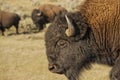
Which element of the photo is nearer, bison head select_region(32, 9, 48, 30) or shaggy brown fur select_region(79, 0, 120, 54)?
shaggy brown fur select_region(79, 0, 120, 54)

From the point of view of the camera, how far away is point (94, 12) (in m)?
6.89

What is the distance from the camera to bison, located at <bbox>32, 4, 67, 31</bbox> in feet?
82.9

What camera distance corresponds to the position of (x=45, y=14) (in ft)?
86.9

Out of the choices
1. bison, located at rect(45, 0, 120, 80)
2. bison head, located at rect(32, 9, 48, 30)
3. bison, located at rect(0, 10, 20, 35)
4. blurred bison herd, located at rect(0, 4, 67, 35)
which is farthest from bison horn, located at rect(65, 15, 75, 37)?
bison head, located at rect(32, 9, 48, 30)

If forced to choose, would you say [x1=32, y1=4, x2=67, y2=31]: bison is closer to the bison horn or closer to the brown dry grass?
the brown dry grass

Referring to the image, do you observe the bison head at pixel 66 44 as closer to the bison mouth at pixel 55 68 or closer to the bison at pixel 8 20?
the bison mouth at pixel 55 68

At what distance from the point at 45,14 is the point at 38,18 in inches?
37.0

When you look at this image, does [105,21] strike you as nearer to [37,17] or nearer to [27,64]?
[27,64]

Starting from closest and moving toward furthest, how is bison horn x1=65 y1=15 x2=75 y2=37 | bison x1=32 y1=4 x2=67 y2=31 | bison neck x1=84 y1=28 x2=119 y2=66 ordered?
bison horn x1=65 y1=15 x2=75 y2=37 < bison neck x1=84 y1=28 x2=119 y2=66 < bison x1=32 y1=4 x2=67 y2=31

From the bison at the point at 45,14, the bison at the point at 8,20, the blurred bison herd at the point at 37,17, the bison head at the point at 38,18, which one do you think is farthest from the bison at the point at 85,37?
the bison at the point at 45,14

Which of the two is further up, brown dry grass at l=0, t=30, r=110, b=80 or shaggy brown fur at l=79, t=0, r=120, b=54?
shaggy brown fur at l=79, t=0, r=120, b=54

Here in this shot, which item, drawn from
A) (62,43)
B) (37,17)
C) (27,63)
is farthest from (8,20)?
(62,43)

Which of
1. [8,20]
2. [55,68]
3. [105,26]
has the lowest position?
[8,20]

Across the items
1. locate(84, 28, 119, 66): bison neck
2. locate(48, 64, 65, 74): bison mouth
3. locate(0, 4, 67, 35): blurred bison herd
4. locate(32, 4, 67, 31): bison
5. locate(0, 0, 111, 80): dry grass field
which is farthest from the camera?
locate(32, 4, 67, 31): bison
